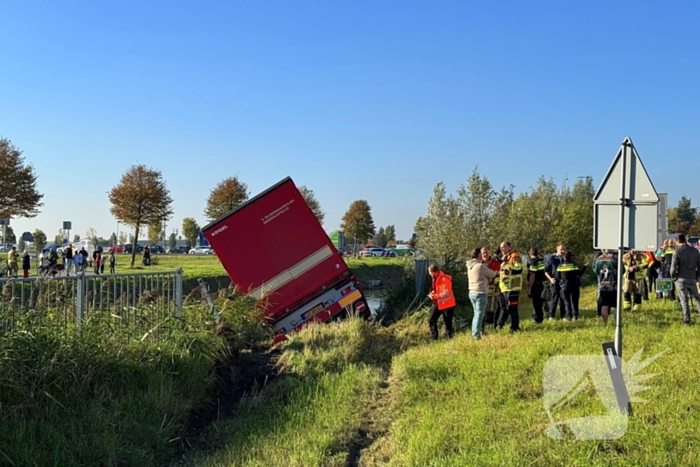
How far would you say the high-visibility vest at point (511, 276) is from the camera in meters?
11.1

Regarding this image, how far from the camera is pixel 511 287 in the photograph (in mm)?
11016

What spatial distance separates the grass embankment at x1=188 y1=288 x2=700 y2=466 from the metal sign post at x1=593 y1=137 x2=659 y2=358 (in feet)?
3.69

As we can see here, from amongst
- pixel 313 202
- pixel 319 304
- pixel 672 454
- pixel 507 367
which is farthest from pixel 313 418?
pixel 313 202

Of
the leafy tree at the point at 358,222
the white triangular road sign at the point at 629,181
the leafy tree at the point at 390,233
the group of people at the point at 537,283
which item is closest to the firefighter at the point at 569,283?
the group of people at the point at 537,283

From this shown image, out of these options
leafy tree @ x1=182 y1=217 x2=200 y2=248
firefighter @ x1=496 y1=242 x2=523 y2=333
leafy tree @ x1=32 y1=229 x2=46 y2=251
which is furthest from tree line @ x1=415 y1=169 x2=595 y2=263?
leafy tree @ x1=182 y1=217 x2=200 y2=248

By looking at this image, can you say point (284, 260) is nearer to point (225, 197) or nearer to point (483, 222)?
point (483, 222)

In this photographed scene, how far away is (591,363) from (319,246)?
6096mm

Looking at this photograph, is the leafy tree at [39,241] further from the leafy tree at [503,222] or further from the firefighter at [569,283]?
the firefighter at [569,283]

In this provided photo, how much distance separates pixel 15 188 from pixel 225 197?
1630 cm

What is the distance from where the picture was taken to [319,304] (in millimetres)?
12156

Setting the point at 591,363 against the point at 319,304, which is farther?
the point at 319,304

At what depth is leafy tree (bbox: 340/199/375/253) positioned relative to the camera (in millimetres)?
63156

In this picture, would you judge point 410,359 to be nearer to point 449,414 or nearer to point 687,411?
point 449,414

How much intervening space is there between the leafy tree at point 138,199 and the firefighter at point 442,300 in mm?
28363
